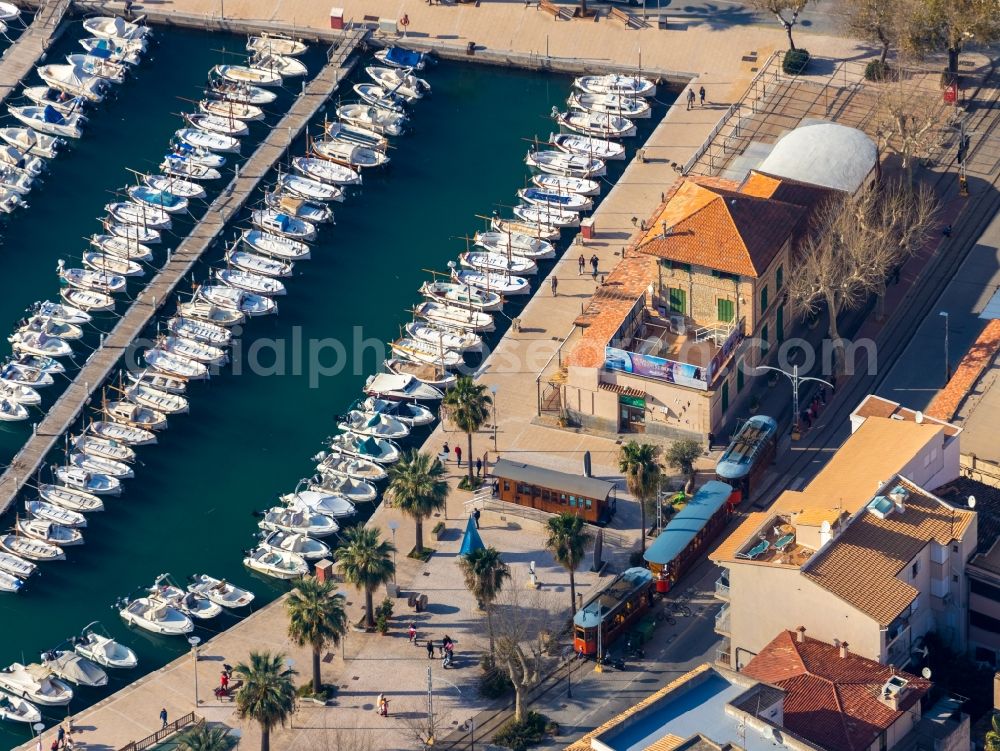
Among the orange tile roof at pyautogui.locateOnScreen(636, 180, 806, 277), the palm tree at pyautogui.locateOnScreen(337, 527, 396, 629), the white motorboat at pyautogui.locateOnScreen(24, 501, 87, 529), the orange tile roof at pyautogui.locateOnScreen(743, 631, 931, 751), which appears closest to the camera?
the orange tile roof at pyautogui.locateOnScreen(743, 631, 931, 751)

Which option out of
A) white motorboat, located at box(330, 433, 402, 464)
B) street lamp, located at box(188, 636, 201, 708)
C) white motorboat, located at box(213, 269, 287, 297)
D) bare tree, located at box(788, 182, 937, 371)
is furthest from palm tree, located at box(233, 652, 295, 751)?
bare tree, located at box(788, 182, 937, 371)

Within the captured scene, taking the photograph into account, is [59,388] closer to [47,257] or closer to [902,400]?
[47,257]

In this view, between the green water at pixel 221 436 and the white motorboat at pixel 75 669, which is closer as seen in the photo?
the white motorboat at pixel 75 669

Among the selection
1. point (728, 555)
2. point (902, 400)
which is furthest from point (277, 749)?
point (902, 400)

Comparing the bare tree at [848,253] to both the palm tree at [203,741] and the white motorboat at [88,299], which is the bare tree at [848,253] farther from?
the palm tree at [203,741]

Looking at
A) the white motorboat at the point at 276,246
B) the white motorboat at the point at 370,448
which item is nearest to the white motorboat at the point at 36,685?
the white motorboat at the point at 370,448

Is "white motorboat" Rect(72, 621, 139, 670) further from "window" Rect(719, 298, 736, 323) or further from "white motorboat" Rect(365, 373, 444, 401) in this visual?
"window" Rect(719, 298, 736, 323)
